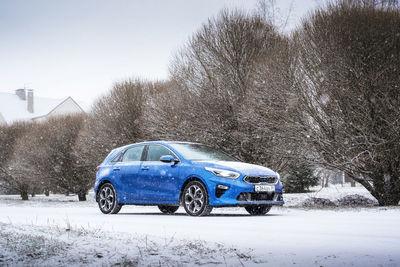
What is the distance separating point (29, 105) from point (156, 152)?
6332 cm

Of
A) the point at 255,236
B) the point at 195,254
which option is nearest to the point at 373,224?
the point at 255,236

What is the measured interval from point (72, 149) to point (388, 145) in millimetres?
25532

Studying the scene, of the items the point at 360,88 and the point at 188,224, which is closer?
the point at 188,224

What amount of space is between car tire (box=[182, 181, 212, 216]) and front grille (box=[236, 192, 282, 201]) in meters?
0.71

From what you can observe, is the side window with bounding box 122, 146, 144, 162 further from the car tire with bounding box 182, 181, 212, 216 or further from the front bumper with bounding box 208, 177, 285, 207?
the front bumper with bounding box 208, 177, 285, 207

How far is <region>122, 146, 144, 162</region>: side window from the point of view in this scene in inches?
579

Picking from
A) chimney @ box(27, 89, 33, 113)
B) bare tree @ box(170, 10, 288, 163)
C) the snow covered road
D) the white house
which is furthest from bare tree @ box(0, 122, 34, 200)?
the snow covered road

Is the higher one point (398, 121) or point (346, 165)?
point (398, 121)

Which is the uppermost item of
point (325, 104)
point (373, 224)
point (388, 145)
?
point (325, 104)

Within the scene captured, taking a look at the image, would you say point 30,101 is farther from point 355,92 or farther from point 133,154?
point 133,154

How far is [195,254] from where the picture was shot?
273 inches

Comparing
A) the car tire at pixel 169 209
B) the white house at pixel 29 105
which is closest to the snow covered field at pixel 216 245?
the car tire at pixel 169 209

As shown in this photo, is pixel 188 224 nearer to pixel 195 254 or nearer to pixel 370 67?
pixel 195 254

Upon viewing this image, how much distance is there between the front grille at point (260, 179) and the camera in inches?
502
